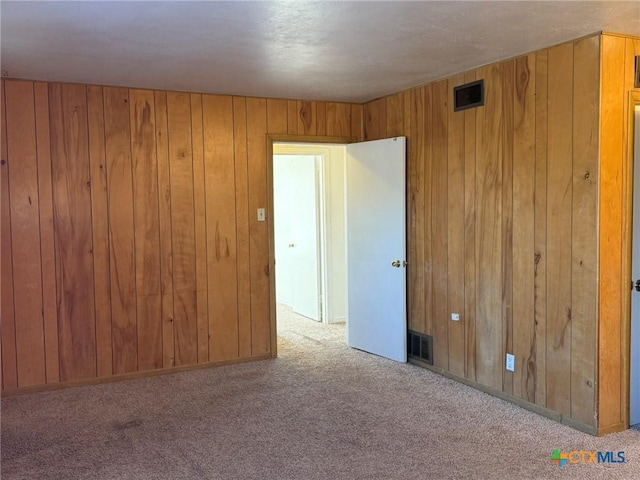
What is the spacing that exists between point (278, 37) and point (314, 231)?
366cm

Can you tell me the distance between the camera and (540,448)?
3.27m

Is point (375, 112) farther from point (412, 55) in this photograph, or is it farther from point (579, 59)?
point (579, 59)

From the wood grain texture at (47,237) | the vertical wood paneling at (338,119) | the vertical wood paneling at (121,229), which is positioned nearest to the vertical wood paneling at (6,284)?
the wood grain texture at (47,237)

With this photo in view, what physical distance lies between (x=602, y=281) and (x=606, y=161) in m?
0.70

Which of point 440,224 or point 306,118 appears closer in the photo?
point 440,224

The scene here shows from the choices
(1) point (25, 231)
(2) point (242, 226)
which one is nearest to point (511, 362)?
(2) point (242, 226)

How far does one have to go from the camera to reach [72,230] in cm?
454

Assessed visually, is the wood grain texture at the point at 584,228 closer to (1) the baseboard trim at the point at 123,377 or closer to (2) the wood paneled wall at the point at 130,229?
(2) the wood paneled wall at the point at 130,229

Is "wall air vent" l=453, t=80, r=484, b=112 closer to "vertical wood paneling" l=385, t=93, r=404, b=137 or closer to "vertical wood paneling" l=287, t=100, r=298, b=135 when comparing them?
"vertical wood paneling" l=385, t=93, r=404, b=137

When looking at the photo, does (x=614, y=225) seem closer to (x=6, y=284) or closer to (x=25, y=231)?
(x=25, y=231)

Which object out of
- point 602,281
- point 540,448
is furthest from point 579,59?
point 540,448

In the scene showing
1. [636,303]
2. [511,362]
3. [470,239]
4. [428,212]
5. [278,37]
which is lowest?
[511,362]

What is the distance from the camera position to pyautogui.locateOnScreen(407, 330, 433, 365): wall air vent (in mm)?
4836

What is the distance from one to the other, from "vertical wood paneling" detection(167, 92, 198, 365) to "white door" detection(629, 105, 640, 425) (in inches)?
131
